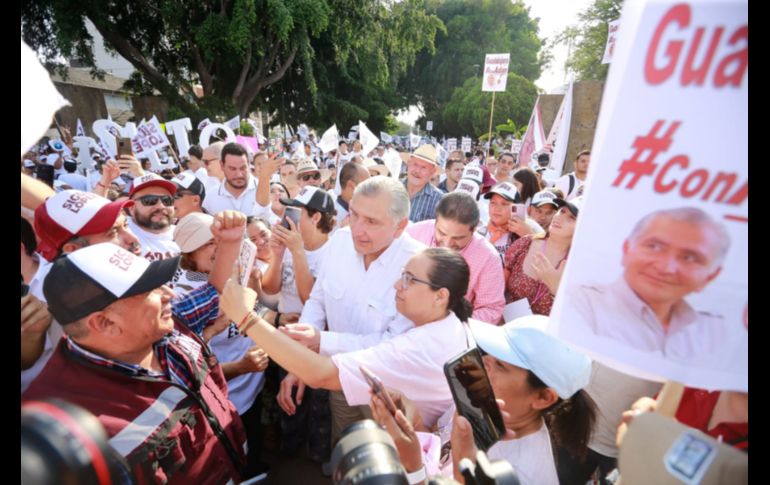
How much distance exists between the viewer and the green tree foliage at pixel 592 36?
16.8m

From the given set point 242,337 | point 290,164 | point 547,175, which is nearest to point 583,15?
point 547,175

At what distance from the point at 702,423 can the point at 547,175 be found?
6.28 metres

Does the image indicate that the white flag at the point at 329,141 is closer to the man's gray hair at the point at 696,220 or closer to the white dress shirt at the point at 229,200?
the white dress shirt at the point at 229,200

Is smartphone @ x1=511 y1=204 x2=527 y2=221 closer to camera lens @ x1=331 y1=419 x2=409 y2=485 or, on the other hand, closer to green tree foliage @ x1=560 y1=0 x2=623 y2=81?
camera lens @ x1=331 y1=419 x2=409 y2=485

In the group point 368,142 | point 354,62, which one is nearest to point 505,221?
point 368,142

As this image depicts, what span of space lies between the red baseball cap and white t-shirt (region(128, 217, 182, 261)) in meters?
0.58

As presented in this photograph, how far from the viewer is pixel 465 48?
34500mm

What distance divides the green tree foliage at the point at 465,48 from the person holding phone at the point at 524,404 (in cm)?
3480

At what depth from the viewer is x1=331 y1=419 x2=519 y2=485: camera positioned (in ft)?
2.84

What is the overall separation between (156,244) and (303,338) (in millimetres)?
1572

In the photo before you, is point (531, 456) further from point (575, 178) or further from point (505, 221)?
point (575, 178)

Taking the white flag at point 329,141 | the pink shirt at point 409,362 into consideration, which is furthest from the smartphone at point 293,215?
the white flag at point 329,141

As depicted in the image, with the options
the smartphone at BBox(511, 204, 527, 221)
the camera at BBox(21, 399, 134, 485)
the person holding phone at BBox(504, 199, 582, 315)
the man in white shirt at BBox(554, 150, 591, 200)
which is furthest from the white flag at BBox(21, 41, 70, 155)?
the man in white shirt at BBox(554, 150, 591, 200)
